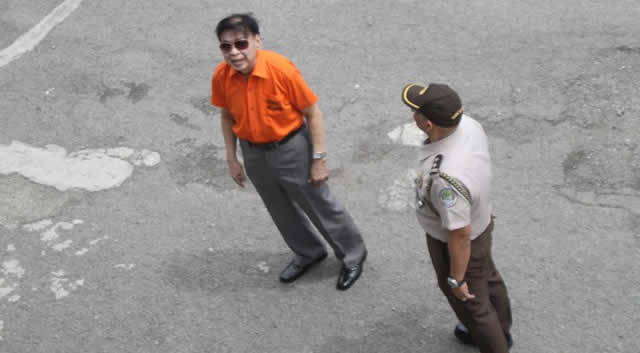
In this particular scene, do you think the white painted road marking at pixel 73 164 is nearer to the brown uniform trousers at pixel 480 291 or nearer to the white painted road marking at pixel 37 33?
the white painted road marking at pixel 37 33

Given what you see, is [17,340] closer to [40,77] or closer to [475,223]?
[475,223]

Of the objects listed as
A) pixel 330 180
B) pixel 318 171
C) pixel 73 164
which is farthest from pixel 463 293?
pixel 73 164

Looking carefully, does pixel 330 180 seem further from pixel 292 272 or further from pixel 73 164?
pixel 73 164

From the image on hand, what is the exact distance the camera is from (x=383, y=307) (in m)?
4.21

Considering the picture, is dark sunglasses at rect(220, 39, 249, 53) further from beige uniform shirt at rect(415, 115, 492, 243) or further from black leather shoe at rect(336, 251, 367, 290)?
black leather shoe at rect(336, 251, 367, 290)

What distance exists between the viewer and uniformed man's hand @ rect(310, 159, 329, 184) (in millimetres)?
3883

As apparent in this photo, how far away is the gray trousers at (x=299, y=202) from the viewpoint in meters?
3.87

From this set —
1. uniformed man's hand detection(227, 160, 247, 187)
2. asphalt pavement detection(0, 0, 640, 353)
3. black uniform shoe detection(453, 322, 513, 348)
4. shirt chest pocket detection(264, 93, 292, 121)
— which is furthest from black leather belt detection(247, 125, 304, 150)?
black uniform shoe detection(453, 322, 513, 348)

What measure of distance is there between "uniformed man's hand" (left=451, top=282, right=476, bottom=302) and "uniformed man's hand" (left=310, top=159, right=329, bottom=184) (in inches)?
41.7

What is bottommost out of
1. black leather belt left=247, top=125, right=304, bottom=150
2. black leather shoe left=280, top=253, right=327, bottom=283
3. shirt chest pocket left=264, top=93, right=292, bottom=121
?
black leather shoe left=280, top=253, right=327, bottom=283

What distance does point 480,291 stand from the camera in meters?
3.35

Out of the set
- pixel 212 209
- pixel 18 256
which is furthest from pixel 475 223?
pixel 18 256

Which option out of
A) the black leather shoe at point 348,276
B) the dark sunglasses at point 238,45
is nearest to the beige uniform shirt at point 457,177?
the dark sunglasses at point 238,45

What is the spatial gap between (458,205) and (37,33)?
20.5ft
